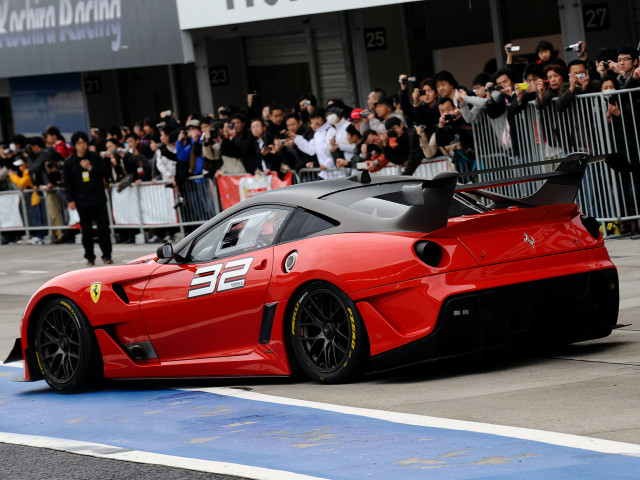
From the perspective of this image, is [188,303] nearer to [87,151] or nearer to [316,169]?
[316,169]

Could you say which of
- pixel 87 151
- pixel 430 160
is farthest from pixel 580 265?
pixel 87 151

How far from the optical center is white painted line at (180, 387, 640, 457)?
591 cm

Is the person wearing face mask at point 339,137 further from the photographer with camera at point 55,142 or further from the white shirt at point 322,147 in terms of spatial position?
the photographer with camera at point 55,142

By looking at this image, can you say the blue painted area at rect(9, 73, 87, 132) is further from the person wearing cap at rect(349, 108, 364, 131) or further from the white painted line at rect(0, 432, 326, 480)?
the white painted line at rect(0, 432, 326, 480)

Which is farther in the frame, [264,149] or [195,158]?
[195,158]

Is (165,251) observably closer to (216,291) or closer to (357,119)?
(216,291)

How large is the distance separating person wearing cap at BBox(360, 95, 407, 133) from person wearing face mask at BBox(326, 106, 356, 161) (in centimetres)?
26

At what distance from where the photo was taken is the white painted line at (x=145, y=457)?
6.12 m

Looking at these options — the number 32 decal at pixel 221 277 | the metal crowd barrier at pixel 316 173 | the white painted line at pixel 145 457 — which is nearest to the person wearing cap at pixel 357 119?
the metal crowd barrier at pixel 316 173

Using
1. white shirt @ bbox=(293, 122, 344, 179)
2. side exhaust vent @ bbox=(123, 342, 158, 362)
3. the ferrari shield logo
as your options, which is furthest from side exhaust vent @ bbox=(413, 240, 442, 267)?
white shirt @ bbox=(293, 122, 344, 179)

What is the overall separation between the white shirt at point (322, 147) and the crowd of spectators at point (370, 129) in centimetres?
1

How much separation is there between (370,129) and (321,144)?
1119mm

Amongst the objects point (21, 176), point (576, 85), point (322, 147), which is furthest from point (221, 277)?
point (21, 176)

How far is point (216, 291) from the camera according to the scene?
8703mm
